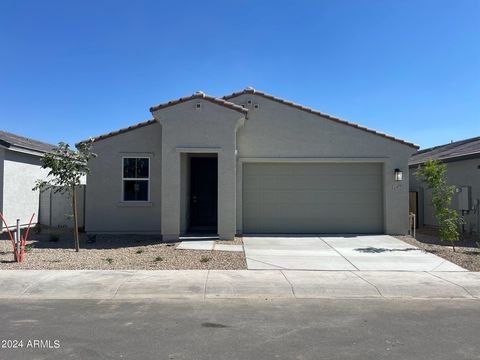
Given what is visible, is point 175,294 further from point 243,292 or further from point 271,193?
point 271,193

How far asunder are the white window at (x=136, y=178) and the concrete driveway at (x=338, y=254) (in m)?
3.91

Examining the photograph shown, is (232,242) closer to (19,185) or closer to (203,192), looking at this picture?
(203,192)

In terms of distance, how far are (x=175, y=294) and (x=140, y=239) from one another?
20.6ft

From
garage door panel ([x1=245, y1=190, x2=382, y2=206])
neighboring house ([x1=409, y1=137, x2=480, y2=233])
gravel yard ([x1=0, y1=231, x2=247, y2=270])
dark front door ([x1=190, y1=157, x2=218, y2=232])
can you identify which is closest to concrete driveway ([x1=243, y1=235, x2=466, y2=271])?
gravel yard ([x1=0, y1=231, x2=247, y2=270])

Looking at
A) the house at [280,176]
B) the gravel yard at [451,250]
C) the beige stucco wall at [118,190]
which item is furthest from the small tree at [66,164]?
the gravel yard at [451,250]

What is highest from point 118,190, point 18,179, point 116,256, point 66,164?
point 66,164

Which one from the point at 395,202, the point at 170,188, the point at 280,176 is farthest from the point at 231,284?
the point at 395,202

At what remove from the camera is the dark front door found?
15.4 m

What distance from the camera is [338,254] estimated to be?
11.0 meters

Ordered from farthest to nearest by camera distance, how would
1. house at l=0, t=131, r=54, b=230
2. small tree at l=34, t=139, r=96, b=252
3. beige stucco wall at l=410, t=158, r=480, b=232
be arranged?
house at l=0, t=131, r=54, b=230
beige stucco wall at l=410, t=158, r=480, b=232
small tree at l=34, t=139, r=96, b=252

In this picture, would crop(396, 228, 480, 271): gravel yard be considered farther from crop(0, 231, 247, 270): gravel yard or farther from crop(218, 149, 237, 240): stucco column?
crop(218, 149, 237, 240): stucco column

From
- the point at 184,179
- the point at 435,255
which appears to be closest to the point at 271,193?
the point at 184,179

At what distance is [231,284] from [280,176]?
729 centimetres

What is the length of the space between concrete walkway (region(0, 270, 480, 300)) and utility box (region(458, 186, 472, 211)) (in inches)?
254
